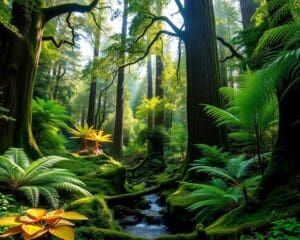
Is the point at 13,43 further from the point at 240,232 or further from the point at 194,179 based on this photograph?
the point at 240,232

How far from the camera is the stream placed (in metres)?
4.34

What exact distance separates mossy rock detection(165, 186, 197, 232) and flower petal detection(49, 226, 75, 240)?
87.4 inches

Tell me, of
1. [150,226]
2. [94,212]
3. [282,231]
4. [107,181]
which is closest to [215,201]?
[282,231]

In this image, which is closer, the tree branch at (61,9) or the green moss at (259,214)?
the green moss at (259,214)

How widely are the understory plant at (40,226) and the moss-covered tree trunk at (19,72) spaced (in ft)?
12.6

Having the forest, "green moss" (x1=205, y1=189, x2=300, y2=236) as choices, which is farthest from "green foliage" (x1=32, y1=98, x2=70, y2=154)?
"green moss" (x1=205, y1=189, x2=300, y2=236)

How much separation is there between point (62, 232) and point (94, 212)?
5.20 ft

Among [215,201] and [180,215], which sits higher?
[215,201]

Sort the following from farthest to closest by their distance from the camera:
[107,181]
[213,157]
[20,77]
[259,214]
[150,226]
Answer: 1. [20,77]
2. [107,181]
3. [213,157]
4. [150,226]
5. [259,214]

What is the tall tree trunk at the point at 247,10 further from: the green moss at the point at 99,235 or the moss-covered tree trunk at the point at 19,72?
the green moss at the point at 99,235

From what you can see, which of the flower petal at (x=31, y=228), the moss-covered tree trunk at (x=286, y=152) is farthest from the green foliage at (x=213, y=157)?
the flower petal at (x=31, y=228)

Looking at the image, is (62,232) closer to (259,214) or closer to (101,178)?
(259,214)

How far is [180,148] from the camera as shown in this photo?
1109cm

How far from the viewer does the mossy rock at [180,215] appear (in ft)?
14.2
